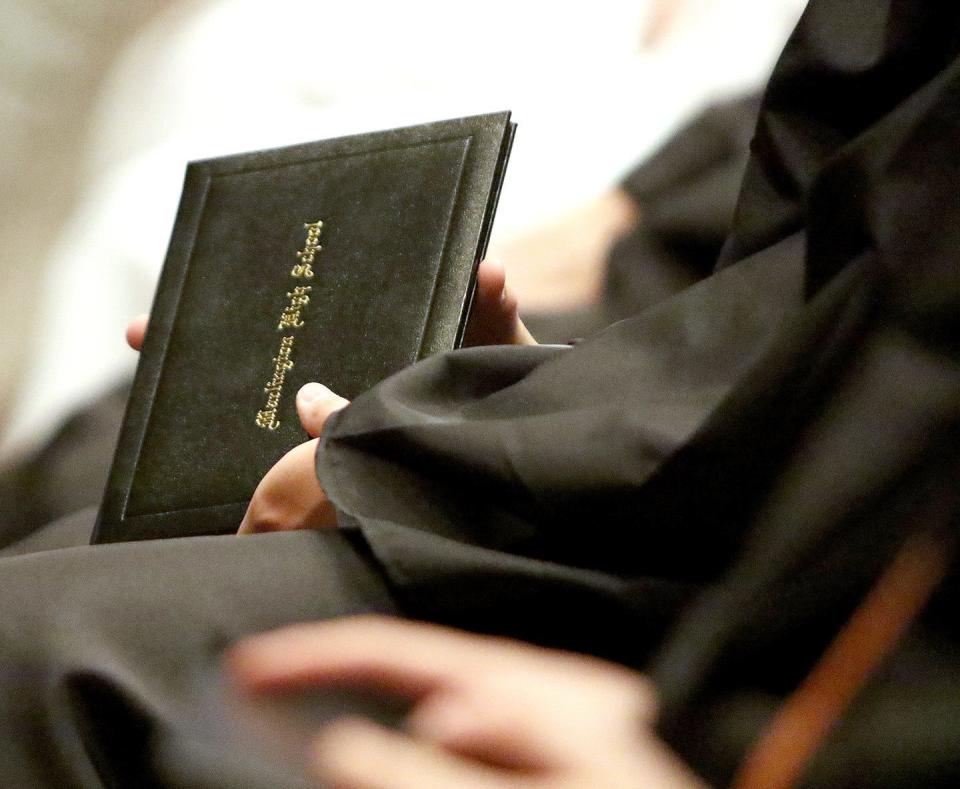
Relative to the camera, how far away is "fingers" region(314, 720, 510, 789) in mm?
241

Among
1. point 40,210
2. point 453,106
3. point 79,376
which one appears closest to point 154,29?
point 40,210

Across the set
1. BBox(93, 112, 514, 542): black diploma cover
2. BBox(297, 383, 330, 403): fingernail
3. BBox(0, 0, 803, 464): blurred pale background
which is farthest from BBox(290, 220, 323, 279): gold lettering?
BBox(0, 0, 803, 464): blurred pale background

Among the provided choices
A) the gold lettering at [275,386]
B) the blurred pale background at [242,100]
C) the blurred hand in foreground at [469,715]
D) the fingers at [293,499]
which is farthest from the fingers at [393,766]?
the blurred pale background at [242,100]

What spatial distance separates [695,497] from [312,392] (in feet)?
0.73

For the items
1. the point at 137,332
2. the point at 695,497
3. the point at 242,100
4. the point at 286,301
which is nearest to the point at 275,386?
the point at 286,301

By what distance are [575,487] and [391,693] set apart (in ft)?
0.30

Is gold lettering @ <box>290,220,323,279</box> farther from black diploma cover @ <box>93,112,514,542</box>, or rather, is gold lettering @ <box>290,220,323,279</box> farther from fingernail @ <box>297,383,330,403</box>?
fingernail @ <box>297,383,330,403</box>

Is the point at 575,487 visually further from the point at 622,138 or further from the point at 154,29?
the point at 154,29

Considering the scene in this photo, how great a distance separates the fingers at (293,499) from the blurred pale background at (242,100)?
23.8 inches

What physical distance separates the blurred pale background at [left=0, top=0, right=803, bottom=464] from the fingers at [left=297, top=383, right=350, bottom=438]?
1.87ft

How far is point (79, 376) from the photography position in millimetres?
1189

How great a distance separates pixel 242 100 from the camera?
1.41 m

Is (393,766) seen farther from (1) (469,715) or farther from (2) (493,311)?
(2) (493,311)

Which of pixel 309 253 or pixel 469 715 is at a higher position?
pixel 309 253
